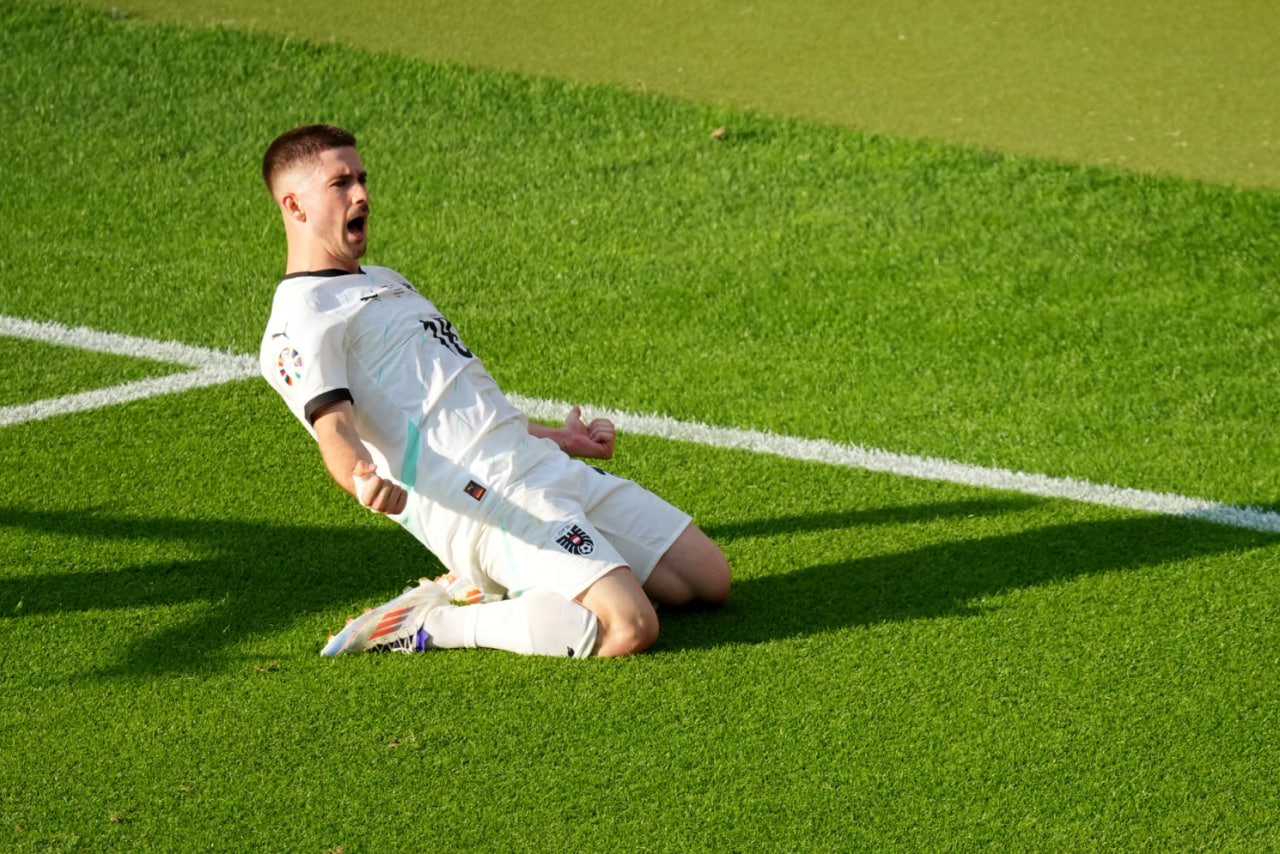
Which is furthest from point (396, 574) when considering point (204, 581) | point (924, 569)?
point (924, 569)

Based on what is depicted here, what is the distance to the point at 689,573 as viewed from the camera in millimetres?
4344

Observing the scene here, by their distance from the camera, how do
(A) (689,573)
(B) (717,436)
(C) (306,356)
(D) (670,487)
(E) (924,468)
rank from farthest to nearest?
(B) (717,436)
(E) (924,468)
(D) (670,487)
(A) (689,573)
(C) (306,356)

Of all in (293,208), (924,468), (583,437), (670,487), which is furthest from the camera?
(924,468)

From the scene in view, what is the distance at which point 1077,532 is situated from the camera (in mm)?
4996

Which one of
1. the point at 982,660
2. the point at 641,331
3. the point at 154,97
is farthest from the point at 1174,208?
the point at 154,97

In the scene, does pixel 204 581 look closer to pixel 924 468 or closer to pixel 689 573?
pixel 689 573

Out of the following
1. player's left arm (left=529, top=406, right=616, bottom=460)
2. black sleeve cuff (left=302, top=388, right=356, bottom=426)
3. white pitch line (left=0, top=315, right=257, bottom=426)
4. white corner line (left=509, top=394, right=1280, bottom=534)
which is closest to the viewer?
black sleeve cuff (left=302, top=388, right=356, bottom=426)

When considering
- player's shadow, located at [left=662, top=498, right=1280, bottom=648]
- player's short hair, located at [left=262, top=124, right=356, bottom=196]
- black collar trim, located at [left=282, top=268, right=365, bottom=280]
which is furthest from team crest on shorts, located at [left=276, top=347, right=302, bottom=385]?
player's shadow, located at [left=662, top=498, right=1280, bottom=648]

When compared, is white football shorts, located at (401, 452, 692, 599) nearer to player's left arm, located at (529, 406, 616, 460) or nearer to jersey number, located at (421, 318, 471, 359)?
player's left arm, located at (529, 406, 616, 460)

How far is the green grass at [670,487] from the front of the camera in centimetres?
362

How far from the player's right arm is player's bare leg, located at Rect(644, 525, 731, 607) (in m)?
0.88

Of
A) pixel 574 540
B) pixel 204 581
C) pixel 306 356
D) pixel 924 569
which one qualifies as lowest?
pixel 204 581

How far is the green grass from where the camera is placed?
3625mm

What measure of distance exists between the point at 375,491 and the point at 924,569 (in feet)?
6.09
